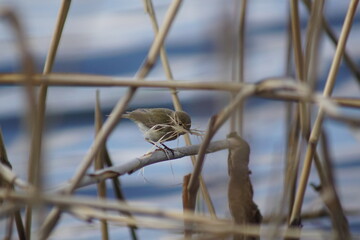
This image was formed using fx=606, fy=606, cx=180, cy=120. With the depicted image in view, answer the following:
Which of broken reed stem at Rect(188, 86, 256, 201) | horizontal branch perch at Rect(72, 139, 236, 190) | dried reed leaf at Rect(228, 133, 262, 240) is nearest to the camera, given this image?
broken reed stem at Rect(188, 86, 256, 201)

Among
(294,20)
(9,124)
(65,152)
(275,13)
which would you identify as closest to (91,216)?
(294,20)

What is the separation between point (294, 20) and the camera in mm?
898

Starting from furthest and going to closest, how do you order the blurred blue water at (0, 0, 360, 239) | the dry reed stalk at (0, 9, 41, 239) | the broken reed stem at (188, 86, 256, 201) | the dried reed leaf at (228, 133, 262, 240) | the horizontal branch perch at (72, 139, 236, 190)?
the blurred blue water at (0, 0, 360, 239)
the dried reed leaf at (228, 133, 262, 240)
the horizontal branch perch at (72, 139, 236, 190)
the broken reed stem at (188, 86, 256, 201)
the dry reed stalk at (0, 9, 41, 239)

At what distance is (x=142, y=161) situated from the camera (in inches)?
33.0

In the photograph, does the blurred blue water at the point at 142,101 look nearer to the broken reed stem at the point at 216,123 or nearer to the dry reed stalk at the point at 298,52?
the dry reed stalk at the point at 298,52

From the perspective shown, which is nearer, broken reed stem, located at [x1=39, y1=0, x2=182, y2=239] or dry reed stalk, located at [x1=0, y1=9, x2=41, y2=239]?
dry reed stalk, located at [x1=0, y1=9, x2=41, y2=239]

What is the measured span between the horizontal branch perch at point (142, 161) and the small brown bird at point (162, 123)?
28 millimetres

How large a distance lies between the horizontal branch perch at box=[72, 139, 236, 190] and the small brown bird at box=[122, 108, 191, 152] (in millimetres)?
28

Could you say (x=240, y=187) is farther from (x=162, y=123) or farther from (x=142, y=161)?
(x=162, y=123)

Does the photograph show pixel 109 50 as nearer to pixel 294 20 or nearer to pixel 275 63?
pixel 275 63

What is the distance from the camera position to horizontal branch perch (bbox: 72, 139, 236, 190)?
0.72 metres

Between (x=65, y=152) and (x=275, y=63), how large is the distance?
0.81 metres

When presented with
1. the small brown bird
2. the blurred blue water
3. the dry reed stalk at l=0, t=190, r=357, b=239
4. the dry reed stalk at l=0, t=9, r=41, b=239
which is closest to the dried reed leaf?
the small brown bird

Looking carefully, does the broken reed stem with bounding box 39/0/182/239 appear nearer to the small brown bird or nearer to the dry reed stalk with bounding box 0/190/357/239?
the dry reed stalk with bounding box 0/190/357/239
